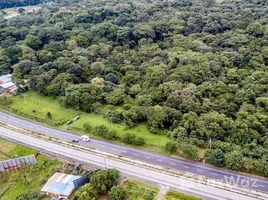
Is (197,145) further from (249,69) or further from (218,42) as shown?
(218,42)

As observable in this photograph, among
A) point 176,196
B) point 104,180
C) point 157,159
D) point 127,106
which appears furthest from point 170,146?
point 127,106

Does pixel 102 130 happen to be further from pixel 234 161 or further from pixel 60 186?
pixel 234 161

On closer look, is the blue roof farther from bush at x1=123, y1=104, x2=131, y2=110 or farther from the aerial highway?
bush at x1=123, y1=104, x2=131, y2=110

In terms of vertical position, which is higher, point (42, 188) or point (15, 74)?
point (15, 74)

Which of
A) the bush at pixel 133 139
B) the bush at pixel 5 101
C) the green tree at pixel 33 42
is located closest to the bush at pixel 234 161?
the bush at pixel 133 139

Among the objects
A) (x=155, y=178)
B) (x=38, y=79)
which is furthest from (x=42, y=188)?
(x=38, y=79)

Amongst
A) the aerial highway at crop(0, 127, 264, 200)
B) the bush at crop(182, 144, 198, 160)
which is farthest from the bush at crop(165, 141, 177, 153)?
the aerial highway at crop(0, 127, 264, 200)

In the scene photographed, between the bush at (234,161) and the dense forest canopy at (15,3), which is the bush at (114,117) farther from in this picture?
the dense forest canopy at (15,3)
